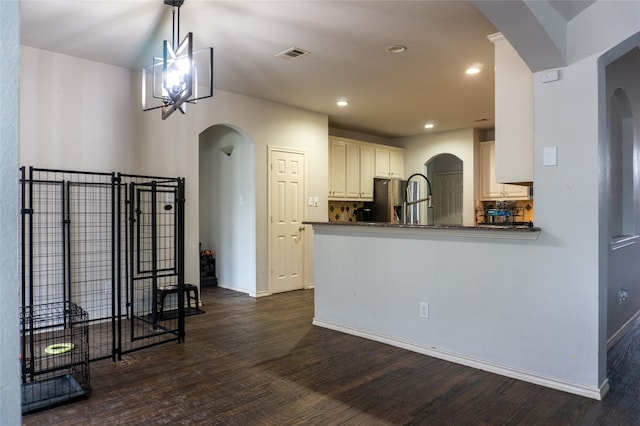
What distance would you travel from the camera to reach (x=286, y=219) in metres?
5.76

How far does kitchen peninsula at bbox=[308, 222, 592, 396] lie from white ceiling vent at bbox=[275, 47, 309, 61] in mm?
1593

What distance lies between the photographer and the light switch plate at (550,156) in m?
2.64

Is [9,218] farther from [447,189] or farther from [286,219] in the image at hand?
[447,189]

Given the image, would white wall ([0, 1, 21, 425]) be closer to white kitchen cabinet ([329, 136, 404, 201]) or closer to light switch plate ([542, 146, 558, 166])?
light switch plate ([542, 146, 558, 166])

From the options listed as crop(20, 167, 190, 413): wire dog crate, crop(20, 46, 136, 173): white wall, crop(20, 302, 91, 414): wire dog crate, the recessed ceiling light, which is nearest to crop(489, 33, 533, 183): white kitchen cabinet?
the recessed ceiling light

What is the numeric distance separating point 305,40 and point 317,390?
270 cm

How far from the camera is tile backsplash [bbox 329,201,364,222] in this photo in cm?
708

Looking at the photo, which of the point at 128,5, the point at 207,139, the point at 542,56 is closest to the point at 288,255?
the point at 207,139

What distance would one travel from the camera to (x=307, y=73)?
435 cm

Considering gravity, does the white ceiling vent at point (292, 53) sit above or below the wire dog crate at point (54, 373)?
above

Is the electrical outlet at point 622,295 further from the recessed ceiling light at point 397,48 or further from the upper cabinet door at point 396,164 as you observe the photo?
the upper cabinet door at point 396,164

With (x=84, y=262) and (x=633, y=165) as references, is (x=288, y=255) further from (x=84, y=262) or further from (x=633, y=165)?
(x=633, y=165)

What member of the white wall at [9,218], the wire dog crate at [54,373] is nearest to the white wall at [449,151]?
the wire dog crate at [54,373]

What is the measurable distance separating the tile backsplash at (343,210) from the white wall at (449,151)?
1387 millimetres
